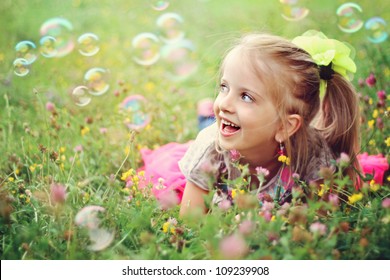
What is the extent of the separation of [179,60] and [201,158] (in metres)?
1.85

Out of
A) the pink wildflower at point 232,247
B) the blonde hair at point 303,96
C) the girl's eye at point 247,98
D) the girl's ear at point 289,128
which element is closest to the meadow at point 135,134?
the pink wildflower at point 232,247

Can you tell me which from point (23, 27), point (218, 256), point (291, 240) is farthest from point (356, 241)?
point (23, 27)

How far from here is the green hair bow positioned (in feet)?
6.32

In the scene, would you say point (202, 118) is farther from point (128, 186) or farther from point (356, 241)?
point (356, 241)

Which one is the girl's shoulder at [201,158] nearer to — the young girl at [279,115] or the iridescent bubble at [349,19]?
the young girl at [279,115]

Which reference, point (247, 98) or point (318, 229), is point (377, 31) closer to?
point (247, 98)

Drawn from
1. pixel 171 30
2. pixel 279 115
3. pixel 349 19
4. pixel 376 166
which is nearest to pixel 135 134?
pixel 279 115

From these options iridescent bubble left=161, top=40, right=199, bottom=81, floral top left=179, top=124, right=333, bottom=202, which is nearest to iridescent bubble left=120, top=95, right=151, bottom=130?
floral top left=179, top=124, right=333, bottom=202

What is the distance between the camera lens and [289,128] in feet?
6.23

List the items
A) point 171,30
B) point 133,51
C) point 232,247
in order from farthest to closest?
1. point 171,30
2. point 133,51
3. point 232,247

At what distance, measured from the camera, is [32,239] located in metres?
1.51

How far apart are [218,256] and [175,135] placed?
1.38 metres

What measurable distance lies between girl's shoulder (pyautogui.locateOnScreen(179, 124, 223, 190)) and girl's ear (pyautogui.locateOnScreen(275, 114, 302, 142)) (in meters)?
0.24

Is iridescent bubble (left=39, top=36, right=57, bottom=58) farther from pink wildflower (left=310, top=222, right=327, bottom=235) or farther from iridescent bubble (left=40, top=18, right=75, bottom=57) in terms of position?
pink wildflower (left=310, top=222, right=327, bottom=235)
